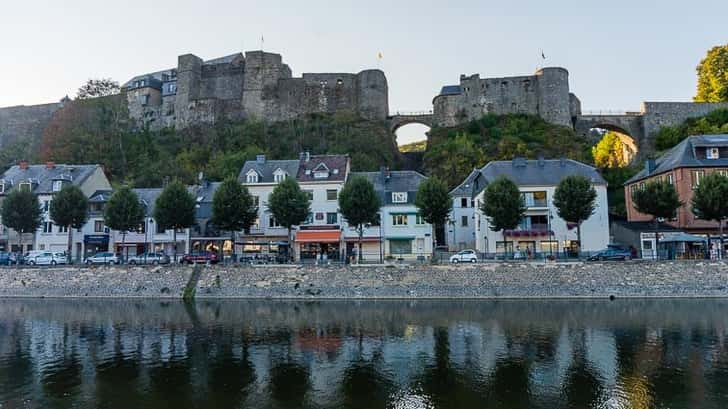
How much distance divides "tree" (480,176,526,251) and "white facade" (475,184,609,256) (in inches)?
173

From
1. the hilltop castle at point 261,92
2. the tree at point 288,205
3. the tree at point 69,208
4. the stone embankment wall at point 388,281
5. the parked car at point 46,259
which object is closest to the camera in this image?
the stone embankment wall at point 388,281

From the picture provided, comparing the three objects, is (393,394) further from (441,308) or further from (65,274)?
(65,274)

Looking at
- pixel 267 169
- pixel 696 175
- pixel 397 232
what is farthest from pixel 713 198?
pixel 267 169

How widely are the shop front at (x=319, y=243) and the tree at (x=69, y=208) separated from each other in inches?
695

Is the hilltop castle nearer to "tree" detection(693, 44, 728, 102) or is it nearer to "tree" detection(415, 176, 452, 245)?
"tree" detection(415, 176, 452, 245)

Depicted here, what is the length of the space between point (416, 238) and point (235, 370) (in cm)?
2826

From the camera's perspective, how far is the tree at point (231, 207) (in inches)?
1492

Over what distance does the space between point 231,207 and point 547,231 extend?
24.9 m

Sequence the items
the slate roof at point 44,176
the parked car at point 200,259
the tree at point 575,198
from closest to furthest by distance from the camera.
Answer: the tree at point 575,198
the parked car at point 200,259
the slate roof at point 44,176

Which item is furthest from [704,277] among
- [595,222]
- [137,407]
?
[137,407]

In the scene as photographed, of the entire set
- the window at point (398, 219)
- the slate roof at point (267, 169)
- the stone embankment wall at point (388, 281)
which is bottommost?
the stone embankment wall at point (388, 281)

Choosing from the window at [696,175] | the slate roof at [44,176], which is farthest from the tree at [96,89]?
the window at [696,175]

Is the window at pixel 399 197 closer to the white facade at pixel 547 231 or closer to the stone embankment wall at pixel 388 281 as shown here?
the white facade at pixel 547 231

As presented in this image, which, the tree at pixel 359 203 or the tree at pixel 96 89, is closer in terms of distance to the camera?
the tree at pixel 359 203
